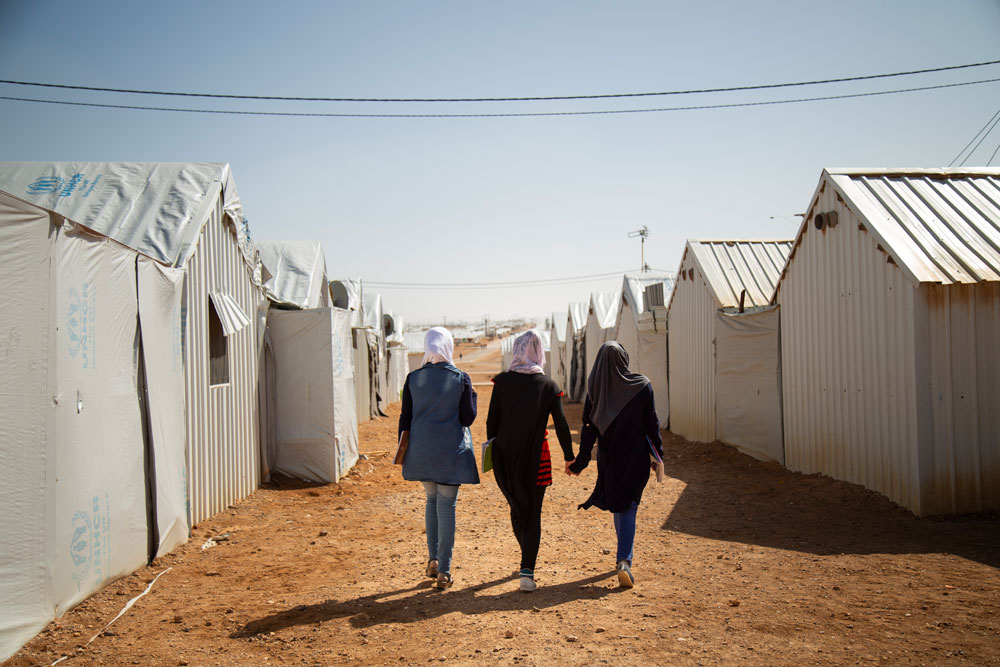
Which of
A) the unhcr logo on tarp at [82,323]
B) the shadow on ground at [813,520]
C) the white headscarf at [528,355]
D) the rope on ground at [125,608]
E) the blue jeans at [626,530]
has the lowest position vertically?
the shadow on ground at [813,520]

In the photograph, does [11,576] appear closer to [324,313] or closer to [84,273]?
[84,273]

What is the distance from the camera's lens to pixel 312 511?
779 centimetres

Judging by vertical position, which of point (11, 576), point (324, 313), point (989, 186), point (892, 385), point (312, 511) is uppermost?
point (989, 186)

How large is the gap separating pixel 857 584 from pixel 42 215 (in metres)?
5.65

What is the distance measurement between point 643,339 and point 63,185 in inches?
468

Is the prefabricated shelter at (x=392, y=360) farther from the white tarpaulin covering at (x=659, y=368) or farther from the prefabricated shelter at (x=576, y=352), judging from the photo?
the white tarpaulin covering at (x=659, y=368)

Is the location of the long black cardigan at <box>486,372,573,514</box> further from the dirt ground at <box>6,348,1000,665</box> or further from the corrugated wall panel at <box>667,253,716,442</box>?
the corrugated wall panel at <box>667,253,716,442</box>

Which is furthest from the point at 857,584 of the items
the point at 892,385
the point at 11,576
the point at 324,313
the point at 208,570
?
the point at 324,313

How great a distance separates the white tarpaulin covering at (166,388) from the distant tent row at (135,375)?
0.06ft

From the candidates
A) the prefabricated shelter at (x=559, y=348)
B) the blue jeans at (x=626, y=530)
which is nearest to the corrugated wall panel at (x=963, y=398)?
the blue jeans at (x=626, y=530)

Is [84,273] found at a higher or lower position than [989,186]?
lower

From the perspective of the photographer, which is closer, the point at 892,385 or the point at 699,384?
the point at 892,385

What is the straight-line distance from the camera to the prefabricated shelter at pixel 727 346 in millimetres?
9797

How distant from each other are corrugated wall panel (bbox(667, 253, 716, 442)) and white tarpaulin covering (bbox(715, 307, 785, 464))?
45 cm
